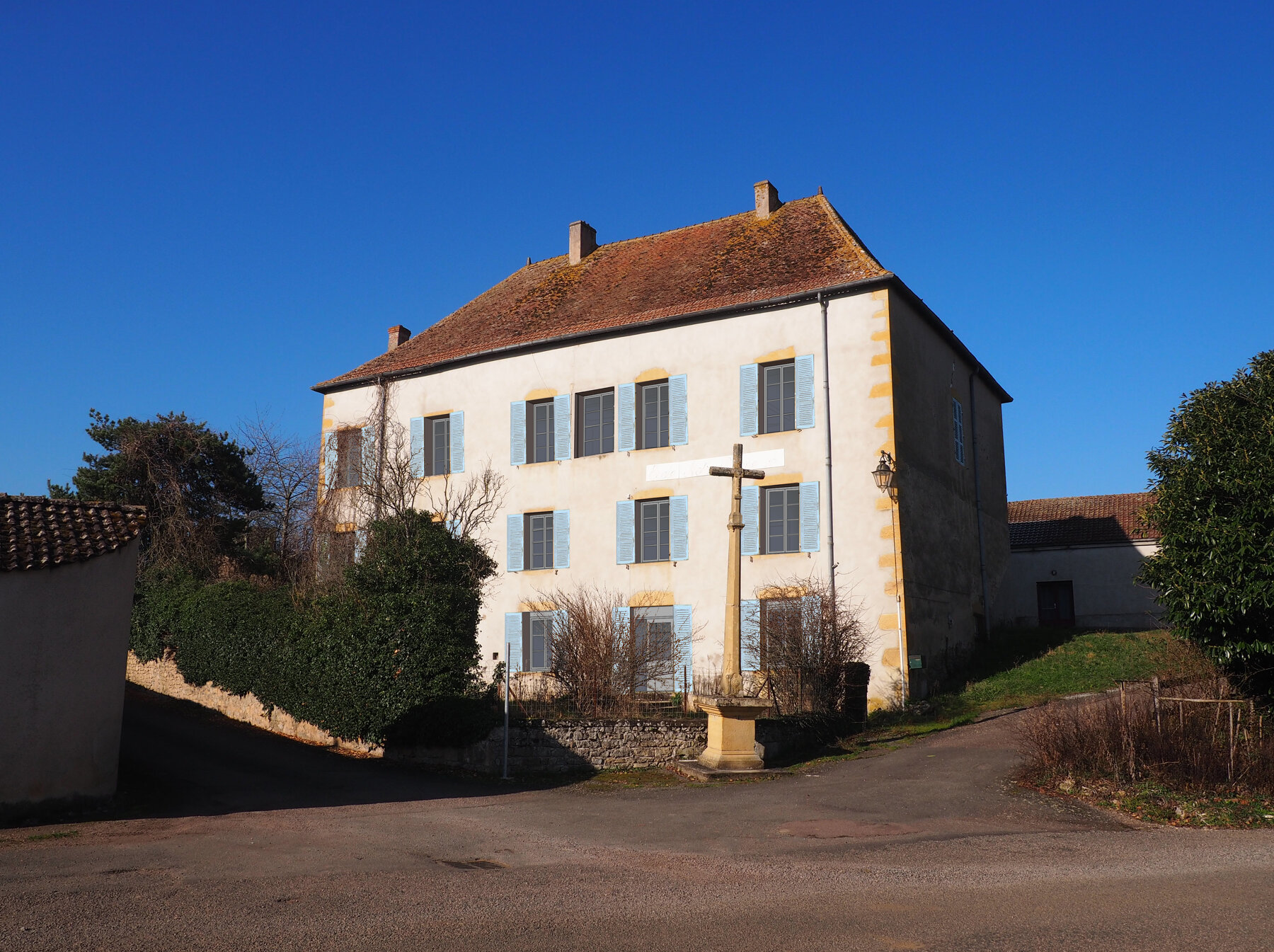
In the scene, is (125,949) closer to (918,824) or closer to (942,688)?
(918,824)

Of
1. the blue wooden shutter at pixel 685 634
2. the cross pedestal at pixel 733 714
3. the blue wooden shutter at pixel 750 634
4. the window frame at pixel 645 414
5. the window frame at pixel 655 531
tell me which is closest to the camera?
the cross pedestal at pixel 733 714

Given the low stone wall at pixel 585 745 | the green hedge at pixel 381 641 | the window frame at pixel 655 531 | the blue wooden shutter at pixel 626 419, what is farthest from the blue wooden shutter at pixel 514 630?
the low stone wall at pixel 585 745

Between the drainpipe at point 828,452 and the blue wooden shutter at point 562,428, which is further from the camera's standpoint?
the blue wooden shutter at point 562,428

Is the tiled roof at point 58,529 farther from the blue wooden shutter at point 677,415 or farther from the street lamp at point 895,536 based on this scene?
the street lamp at point 895,536

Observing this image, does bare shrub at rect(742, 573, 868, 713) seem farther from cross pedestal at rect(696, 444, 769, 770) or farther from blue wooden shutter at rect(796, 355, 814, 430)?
blue wooden shutter at rect(796, 355, 814, 430)

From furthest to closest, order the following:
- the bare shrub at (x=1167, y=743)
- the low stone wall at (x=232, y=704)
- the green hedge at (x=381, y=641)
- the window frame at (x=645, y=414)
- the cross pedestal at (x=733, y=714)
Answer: the window frame at (x=645, y=414) < the low stone wall at (x=232, y=704) < the green hedge at (x=381, y=641) < the cross pedestal at (x=733, y=714) < the bare shrub at (x=1167, y=743)

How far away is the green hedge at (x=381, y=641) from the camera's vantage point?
16.0 meters

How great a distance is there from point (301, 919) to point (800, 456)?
51.1 feet

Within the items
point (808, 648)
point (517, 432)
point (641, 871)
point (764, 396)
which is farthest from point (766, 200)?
point (641, 871)

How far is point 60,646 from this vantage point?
12328 mm

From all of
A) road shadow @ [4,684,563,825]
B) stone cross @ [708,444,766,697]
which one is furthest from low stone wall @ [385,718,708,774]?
stone cross @ [708,444,766,697]

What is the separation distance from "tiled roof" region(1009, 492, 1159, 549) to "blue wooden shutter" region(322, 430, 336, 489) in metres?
20.4

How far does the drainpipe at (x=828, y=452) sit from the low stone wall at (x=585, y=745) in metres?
5.26

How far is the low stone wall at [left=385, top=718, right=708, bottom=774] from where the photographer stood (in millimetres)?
15602
